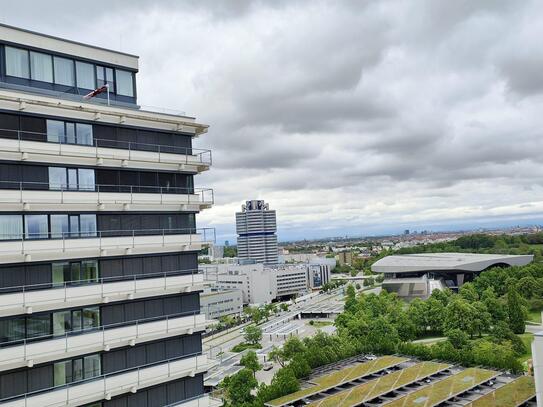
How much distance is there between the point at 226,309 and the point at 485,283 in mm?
65422

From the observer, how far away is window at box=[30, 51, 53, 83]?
24.2 meters

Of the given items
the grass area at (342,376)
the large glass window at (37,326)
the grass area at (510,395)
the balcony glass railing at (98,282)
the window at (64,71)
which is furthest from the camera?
the grass area at (342,376)

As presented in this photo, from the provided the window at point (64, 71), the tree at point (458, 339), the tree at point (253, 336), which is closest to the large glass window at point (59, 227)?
the window at point (64, 71)

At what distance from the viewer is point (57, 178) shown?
23172 millimetres

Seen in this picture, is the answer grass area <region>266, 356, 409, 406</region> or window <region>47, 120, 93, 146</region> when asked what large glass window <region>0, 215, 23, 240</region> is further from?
grass area <region>266, 356, 409, 406</region>

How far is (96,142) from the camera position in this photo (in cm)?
2455

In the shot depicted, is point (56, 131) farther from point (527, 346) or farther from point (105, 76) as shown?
point (527, 346)

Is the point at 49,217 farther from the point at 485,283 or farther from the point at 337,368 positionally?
the point at 485,283

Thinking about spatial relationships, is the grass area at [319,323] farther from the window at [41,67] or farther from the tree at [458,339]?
the window at [41,67]

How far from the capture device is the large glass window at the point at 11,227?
69.4 feet

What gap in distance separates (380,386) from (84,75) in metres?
42.3

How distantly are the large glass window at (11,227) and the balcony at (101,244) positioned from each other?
4 centimetres

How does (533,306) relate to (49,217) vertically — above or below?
below

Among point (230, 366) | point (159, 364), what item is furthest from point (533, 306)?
point (159, 364)
